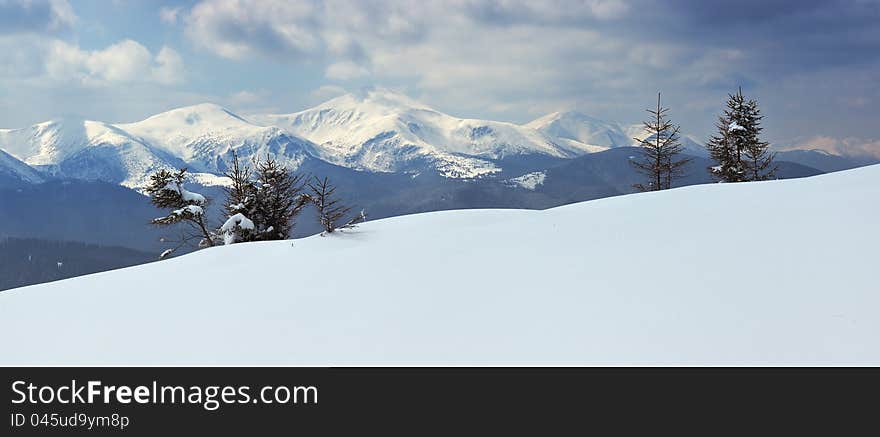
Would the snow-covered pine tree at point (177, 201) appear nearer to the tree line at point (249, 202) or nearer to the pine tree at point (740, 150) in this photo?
the tree line at point (249, 202)

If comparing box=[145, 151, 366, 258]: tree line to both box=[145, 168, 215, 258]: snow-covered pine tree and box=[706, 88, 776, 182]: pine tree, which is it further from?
box=[706, 88, 776, 182]: pine tree

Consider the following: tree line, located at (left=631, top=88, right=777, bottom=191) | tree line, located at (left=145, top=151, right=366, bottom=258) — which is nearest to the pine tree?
tree line, located at (left=631, top=88, right=777, bottom=191)

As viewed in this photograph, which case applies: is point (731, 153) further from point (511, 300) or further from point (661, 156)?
point (511, 300)

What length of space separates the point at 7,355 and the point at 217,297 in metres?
2.06

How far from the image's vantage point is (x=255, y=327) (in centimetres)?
516

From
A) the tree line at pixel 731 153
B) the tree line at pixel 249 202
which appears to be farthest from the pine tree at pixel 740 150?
the tree line at pixel 249 202

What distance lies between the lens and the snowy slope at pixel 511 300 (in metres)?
4.29

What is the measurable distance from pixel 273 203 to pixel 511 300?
20.8 meters

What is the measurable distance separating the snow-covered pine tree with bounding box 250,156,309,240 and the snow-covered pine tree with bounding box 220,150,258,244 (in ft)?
0.88

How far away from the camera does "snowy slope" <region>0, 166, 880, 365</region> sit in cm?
429

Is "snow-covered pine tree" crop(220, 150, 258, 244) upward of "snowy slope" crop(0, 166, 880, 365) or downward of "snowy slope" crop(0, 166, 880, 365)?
upward
